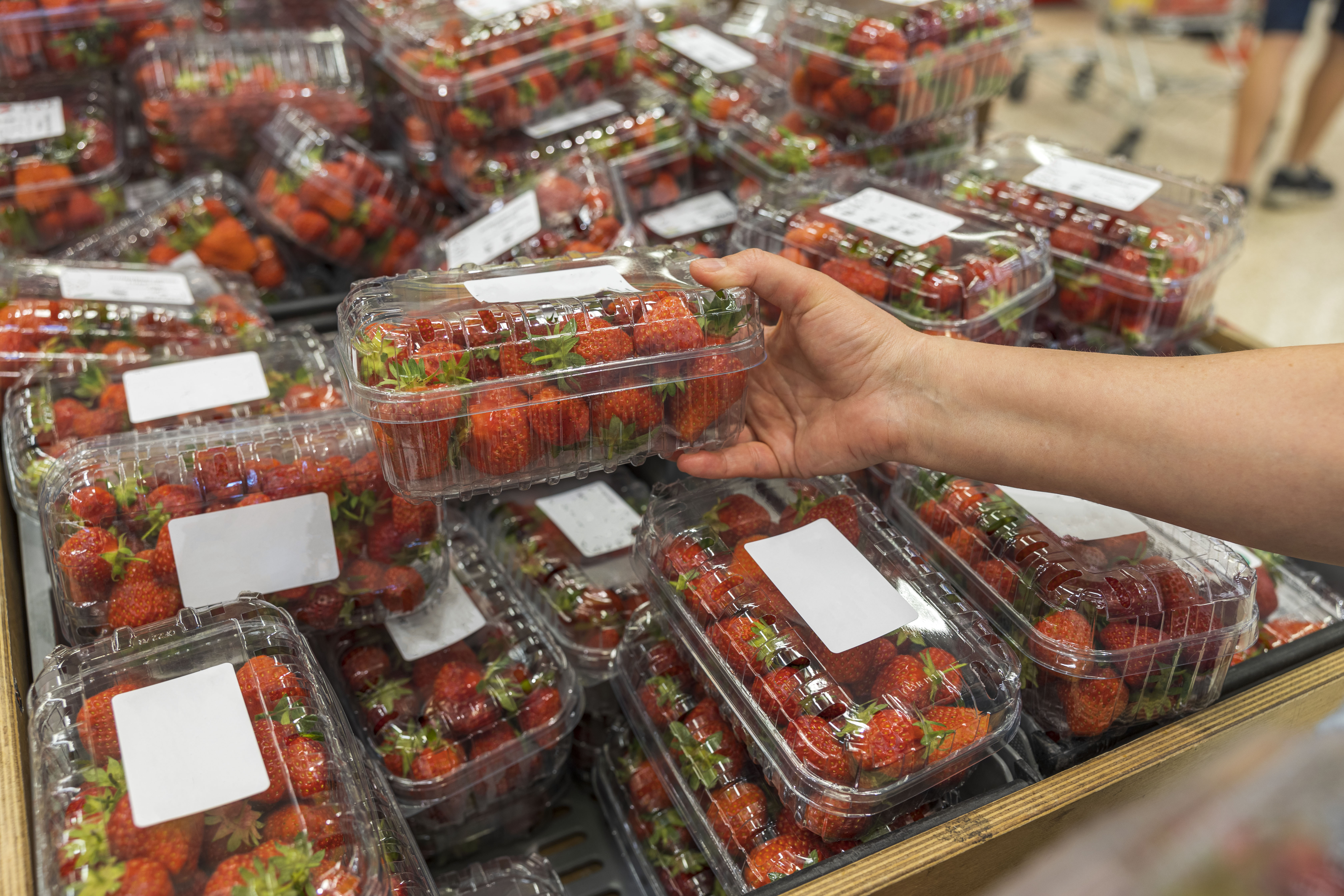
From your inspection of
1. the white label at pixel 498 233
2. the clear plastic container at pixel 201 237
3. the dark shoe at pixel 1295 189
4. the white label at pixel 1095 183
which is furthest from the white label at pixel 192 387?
the dark shoe at pixel 1295 189

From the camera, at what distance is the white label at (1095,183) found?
164cm

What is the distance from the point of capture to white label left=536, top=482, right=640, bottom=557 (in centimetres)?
154

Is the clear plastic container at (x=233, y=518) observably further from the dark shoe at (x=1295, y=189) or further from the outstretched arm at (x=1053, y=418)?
the dark shoe at (x=1295, y=189)

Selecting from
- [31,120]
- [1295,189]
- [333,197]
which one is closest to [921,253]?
[333,197]

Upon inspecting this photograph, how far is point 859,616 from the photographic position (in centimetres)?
111

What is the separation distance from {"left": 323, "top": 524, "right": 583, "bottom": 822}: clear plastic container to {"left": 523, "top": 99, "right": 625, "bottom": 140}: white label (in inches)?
42.7

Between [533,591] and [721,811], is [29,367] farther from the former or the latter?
[721,811]

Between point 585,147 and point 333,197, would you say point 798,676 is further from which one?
point 333,197

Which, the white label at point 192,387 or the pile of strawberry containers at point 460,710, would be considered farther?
the white label at point 192,387

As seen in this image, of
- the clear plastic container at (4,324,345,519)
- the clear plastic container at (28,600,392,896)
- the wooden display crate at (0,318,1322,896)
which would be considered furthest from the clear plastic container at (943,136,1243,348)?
the clear plastic container at (28,600,392,896)

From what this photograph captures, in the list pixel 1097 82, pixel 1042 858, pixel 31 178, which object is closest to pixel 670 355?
pixel 1042 858

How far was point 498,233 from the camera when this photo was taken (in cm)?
181

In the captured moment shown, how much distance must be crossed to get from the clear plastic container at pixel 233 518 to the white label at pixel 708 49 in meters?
1.37

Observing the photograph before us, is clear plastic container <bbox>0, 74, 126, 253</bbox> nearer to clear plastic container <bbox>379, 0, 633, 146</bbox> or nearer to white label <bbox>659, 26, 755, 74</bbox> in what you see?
clear plastic container <bbox>379, 0, 633, 146</bbox>
